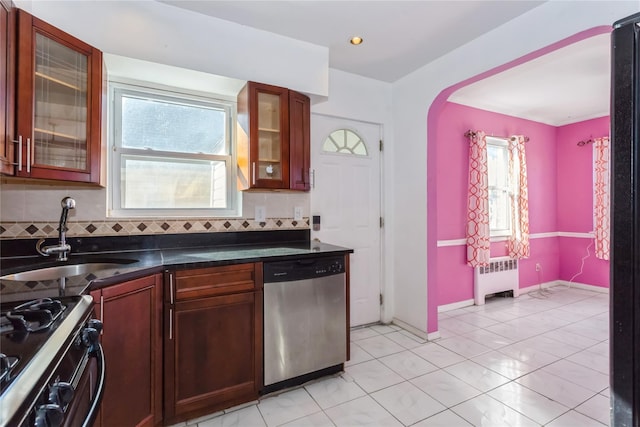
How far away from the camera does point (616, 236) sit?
89 cm

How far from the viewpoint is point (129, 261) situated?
5.84ft

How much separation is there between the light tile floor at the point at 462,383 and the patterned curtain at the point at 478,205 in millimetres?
800

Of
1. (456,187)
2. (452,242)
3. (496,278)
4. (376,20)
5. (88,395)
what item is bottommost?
(496,278)

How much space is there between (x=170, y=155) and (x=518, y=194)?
4145 millimetres

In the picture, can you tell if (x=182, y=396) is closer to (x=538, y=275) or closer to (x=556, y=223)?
(x=538, y=275)

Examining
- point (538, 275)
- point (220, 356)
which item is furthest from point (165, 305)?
point (538, 275)

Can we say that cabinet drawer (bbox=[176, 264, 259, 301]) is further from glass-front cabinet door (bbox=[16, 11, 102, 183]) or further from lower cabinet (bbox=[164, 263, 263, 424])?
glass-front cabinet door (bbox=[16, 11, 102, 183])

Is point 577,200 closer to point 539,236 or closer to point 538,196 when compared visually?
point 538,196

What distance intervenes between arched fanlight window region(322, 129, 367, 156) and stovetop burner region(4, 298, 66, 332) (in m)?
2.30

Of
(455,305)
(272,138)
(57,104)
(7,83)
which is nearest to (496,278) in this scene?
(455,305)

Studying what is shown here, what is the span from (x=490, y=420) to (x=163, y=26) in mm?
3096

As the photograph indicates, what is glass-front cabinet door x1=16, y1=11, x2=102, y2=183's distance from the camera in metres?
1.47

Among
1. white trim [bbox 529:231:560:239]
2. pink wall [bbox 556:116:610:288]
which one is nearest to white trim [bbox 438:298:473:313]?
white trim [bbox 529:231:560:239]

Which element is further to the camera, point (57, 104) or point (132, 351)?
point (57, 104)
